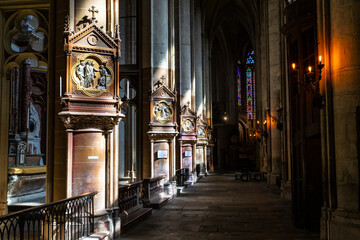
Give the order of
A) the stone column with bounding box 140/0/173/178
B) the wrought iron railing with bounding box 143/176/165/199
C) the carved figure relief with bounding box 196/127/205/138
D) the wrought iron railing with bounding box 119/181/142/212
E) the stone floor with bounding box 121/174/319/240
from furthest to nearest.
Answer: the carved figure relief with bounding box 196/127/205/138, the stone column with bounding box 140/0/173/178, the wrought iron railing with bounding box 143/176/165/199, the wrought iron railing with bounding box 119/181/142/212, the stone floor with bounding box 121/174/319/240

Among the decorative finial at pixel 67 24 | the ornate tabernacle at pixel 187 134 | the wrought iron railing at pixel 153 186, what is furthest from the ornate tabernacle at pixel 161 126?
the decorative finial at pixel 67 24

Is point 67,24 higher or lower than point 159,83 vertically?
lower

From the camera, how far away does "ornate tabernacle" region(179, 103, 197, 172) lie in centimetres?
2255

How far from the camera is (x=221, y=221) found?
10422 millimetres

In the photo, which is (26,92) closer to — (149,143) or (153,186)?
(149,143)

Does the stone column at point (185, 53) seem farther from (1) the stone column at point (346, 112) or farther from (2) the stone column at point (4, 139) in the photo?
(1) the stone column at point (346, 112)

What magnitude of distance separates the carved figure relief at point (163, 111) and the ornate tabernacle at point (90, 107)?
718 centimetres

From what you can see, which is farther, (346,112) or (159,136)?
(159,136)

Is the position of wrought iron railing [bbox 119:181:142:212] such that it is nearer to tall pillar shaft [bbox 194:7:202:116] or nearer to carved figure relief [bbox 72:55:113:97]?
carved figure relief [bbox 72:55:113:97]

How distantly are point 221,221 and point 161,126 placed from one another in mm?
6244

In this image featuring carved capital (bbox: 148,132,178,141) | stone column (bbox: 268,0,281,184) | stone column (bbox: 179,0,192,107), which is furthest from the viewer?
stone column (bbox: 179,0,192,107)

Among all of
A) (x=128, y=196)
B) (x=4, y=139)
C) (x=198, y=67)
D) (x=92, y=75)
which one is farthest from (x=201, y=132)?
(x=92, y=75)

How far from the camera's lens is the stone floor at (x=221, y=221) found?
8.69 meters

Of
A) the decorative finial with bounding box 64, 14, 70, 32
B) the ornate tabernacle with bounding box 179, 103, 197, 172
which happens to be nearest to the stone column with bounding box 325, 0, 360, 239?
the decorative finial with bounding box 64, 14, 70, 32
